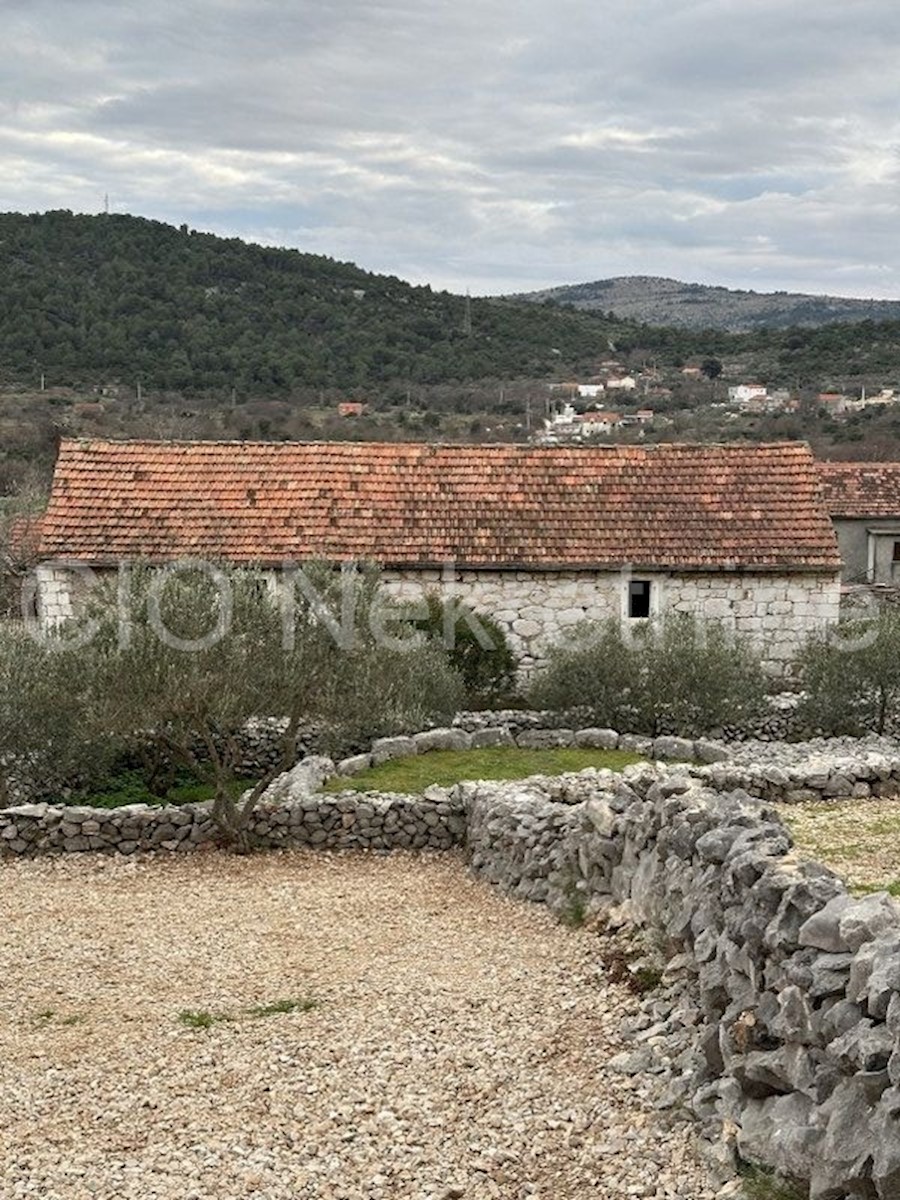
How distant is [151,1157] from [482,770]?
9.28 metres

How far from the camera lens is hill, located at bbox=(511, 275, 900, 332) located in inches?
4171

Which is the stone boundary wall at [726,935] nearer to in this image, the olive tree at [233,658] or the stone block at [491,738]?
the olive tree at [233,658]

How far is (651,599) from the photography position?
21.0 meters

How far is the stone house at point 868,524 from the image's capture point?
32.4m

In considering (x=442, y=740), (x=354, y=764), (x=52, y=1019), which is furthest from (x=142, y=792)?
(x=52, y=1019)

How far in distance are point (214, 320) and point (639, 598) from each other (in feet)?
164

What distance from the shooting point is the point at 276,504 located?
21.8 meters

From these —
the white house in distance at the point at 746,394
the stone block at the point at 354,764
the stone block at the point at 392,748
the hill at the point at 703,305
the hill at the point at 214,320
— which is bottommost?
the stone block at the point at 354,764

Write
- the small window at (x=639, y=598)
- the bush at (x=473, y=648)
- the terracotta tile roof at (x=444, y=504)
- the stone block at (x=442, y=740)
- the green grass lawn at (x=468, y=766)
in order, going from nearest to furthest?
the green grass lawn at (x=468, y=766)
the stone block at (x=442, y=740)
the bush at (x=473, y=648)
the terracotta tile roof at (x=444, y=504)
the small window at (x=639, y=598)

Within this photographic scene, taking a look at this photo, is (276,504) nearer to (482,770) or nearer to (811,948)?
(482,770)

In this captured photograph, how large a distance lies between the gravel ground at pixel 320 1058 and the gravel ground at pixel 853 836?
220cm

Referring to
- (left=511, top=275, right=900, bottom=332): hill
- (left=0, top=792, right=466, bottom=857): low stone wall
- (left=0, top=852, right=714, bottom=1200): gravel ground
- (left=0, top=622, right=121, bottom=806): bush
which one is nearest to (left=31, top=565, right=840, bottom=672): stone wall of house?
(left=0, top=622, right=121, bottom=806): bush

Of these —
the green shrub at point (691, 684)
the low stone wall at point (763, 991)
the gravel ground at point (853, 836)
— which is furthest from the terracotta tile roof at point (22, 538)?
the low stone wall at point (763, 991)

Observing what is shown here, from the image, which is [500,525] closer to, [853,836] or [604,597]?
[604,597]
